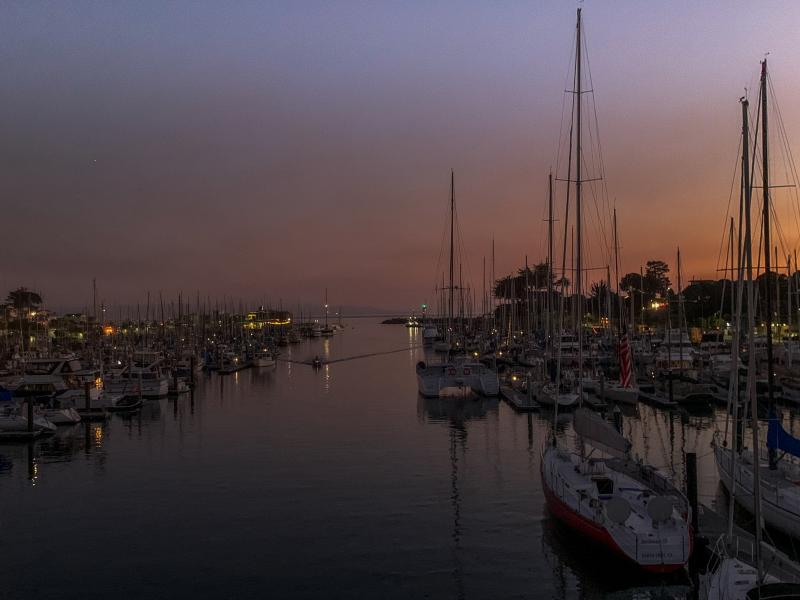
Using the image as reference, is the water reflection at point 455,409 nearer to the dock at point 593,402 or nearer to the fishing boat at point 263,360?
the dock at point 593,402

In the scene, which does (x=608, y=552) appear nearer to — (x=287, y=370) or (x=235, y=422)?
(x=235, y=422)

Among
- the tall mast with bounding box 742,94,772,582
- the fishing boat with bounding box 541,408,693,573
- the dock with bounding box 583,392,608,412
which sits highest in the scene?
the tall mast with bounding box 742,94,772,582

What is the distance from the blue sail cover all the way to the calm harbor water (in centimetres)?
589

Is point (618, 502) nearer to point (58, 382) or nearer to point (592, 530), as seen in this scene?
Answer: point (592, 530)

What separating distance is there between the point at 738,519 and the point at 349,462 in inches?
703

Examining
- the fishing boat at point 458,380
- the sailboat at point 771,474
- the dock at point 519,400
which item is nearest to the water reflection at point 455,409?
the fishing boat at point 458,380

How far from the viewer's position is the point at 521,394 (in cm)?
5669

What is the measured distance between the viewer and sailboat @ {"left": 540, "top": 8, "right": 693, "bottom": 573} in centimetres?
1836

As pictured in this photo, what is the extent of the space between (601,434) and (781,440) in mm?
5465

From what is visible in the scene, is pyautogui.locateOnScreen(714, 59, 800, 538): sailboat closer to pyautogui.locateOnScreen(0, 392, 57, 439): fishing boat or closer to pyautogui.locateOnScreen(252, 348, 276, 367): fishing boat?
pyautogui.locateOnScreen(0, 392, 57, 439): fishing boat

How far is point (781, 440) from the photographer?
22.4 metres

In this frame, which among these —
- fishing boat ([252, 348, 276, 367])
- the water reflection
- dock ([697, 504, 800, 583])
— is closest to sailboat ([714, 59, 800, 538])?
dock ([697, 504, 800, 583])

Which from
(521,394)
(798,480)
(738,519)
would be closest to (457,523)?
(738,519)

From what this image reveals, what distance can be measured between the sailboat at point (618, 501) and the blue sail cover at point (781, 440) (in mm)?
3749
